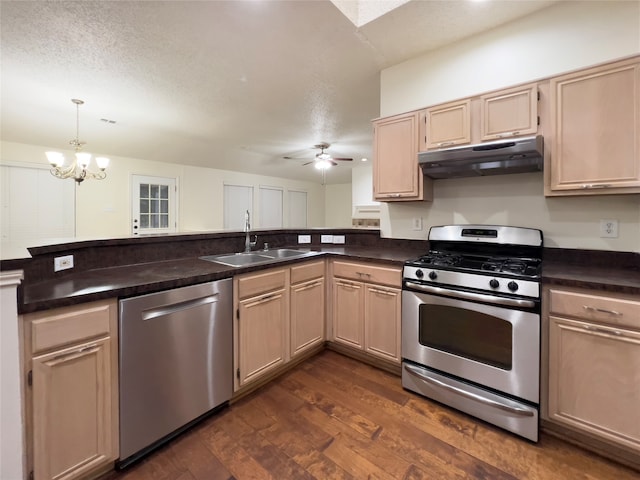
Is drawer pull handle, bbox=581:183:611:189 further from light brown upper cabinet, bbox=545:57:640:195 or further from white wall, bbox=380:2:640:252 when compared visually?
white wall, bbox=380:2:640:252

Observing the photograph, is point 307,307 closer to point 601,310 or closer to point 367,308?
point 367,308

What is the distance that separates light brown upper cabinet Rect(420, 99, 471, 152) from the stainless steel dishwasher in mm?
1814

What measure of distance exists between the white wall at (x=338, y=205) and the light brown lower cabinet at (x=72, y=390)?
334 inches

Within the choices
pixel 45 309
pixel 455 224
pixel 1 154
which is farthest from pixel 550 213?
pixel 1 154

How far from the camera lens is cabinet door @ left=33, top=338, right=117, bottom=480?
1.13m

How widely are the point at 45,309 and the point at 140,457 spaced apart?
89 cm

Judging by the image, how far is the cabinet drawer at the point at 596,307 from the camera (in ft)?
4.33

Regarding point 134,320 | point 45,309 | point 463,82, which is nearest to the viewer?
point 45,309

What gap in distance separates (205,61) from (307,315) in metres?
2.34

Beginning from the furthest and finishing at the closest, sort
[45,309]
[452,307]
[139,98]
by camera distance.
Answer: [139,98]
[452,307]
[45,309]

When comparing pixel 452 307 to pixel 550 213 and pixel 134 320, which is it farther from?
pixel 134 320

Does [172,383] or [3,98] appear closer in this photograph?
[172,383]

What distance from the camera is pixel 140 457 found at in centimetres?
143

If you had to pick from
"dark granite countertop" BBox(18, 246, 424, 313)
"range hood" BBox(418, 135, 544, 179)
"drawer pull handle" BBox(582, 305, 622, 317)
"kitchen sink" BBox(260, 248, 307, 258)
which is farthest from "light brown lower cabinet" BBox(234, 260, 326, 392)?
"drawer pull handle" BBox(582, 305, 622, 317)
